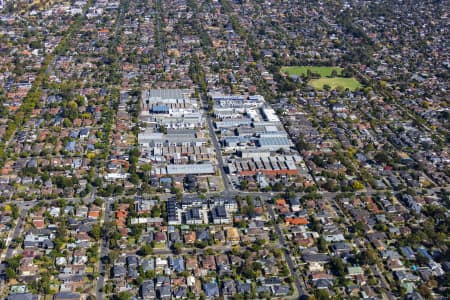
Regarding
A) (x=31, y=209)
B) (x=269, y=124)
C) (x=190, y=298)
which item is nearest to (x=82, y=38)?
(x=269, y=124)

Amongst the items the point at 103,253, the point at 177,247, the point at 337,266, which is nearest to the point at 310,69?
the point at 337,266

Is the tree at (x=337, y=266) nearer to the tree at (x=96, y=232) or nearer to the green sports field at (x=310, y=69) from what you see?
the tree at (x=96, y=232)

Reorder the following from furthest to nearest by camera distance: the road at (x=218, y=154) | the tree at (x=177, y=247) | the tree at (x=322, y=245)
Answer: the road at (x=218, y=154), the tree at (x=322, y=245), the tree at (x=177, y=247)

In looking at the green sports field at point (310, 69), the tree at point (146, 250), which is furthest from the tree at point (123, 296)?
the green sports field at point (310, 69)

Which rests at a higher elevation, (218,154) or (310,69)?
(218,154)

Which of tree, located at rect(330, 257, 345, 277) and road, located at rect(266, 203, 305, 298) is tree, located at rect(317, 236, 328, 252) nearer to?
tree, located at rect(330, 257, 345, 277)

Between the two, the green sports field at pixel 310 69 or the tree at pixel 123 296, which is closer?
the tree at pixel 123 296

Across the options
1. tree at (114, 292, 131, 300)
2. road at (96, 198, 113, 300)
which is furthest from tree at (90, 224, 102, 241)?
tree at (114, 292, 131, 300)

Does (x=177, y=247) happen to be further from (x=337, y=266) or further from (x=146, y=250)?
(x=337, y=266)
